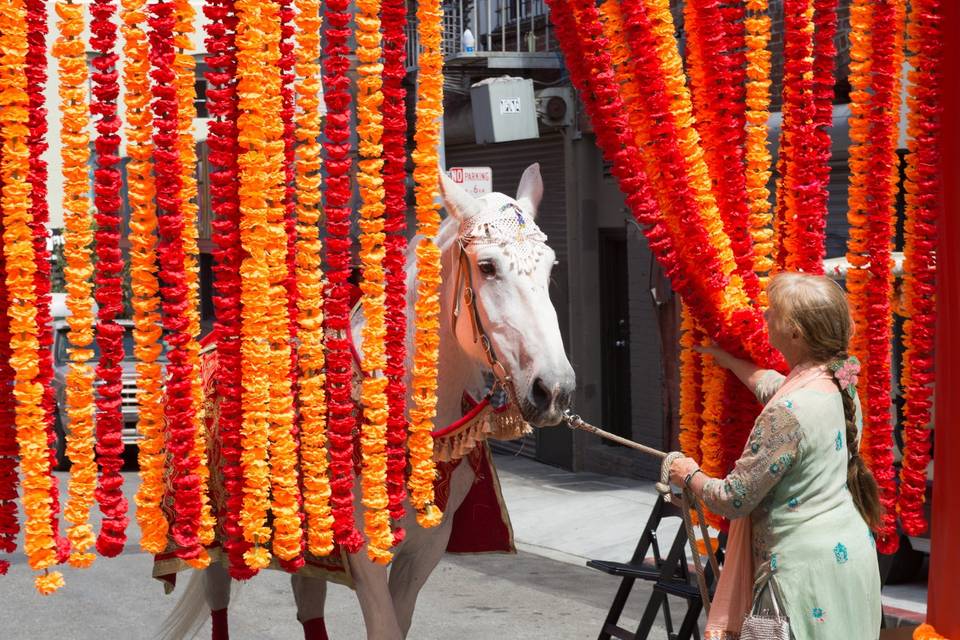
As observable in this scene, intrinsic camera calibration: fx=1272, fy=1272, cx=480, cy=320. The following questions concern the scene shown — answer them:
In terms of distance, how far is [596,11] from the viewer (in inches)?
159

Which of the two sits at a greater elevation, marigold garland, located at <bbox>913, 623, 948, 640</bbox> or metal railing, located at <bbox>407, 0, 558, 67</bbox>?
metal railing, located at <bbox>407, 0, 558, 67</bbox>

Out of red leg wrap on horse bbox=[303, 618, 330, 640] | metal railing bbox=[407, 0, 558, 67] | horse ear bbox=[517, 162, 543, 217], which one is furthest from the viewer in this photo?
metal railing bbox=[407, 0, 558, 67]

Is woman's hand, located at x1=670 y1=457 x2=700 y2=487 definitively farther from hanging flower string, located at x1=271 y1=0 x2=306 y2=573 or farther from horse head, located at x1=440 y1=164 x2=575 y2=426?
hanging flower string, located at x1=271 y1=0 x2=306 y2=573

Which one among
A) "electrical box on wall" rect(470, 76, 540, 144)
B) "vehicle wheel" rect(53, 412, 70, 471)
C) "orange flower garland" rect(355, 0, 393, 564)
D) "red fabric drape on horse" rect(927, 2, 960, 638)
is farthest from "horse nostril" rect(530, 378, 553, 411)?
"vehicle wheel" rect(53, 412, 70, 471)

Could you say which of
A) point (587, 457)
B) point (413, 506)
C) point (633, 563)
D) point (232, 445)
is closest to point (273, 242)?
point (232, 445)

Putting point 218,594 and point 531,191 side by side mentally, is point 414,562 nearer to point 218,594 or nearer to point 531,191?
point 218,594

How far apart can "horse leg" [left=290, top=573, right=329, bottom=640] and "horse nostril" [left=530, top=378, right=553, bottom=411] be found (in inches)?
57.3

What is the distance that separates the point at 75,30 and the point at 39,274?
679mm

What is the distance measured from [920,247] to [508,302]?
169 centimetres

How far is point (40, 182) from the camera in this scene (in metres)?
3.50

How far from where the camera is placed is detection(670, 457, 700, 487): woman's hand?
3.72m

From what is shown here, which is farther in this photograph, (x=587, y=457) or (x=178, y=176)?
(x=587, y=457)

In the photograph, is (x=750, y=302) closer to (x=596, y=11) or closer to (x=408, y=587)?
(x=596, y=11)

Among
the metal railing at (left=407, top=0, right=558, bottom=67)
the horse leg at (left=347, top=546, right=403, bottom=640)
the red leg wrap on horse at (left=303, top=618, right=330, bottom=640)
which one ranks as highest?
the metal railing at (left=407, top=0, right=558, bottom=67)
